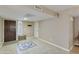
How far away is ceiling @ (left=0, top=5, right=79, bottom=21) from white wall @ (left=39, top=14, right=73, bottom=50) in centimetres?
12

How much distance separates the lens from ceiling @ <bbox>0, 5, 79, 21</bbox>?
3.59 feet

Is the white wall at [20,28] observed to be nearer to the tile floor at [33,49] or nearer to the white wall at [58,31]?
the tile floor at [33,49]

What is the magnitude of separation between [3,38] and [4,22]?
9.4 inches

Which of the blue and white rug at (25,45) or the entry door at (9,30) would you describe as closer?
the entry door at (9,30)

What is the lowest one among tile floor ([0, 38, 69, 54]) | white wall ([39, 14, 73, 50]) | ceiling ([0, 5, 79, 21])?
tile floor ([0, 38, 69, 54])

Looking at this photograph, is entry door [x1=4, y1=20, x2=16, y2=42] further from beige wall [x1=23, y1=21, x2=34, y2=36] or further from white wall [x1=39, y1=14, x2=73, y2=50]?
white wall [x1=39, y1=14, x2=73, y2=50]

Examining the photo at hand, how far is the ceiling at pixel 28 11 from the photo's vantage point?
1094 millimetres

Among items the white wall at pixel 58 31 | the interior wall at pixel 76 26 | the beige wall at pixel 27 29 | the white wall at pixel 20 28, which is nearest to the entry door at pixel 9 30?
the white wall at pixel 20 28

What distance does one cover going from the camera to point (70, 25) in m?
1.33

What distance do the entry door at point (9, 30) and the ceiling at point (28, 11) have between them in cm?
8

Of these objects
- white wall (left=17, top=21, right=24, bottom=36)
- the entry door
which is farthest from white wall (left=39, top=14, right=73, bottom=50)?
the entry door

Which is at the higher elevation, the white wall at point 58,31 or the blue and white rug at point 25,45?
the white wall at point 58,31

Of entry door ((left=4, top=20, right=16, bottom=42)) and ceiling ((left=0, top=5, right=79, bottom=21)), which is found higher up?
ceiling ((left=0, top=5, right=79, bottom=21))
